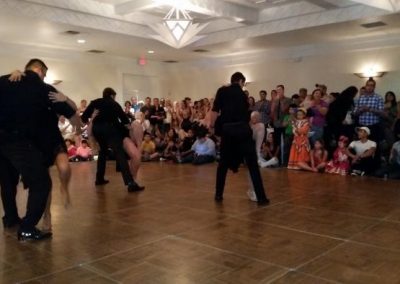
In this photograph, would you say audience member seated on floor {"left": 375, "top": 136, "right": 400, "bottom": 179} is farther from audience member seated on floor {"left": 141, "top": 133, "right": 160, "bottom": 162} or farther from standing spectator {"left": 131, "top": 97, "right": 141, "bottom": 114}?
standing spectator {"left": 131, "top": 97, "right": 141, "bottom": 114}

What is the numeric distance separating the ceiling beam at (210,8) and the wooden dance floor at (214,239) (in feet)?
11.8

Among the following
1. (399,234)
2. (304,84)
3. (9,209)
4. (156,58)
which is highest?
(156,58)

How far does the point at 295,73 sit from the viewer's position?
1131 cm

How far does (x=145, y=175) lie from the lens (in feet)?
23.4

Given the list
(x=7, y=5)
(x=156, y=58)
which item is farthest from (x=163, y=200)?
(x=156, y=58)

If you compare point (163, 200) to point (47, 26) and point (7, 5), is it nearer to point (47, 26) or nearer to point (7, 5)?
point (7, 5)

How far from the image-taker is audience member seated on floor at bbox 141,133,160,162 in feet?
31.7

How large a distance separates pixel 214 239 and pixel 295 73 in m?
8.69

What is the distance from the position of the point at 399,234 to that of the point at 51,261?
2.80 metres

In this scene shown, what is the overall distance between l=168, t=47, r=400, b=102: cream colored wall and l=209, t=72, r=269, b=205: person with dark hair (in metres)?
6.52

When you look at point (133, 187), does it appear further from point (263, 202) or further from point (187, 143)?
point (187, 143)

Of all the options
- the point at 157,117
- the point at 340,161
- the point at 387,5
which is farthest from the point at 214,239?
the point at 157,117

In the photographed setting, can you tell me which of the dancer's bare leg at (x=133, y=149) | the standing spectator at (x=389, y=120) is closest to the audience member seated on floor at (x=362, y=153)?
the standing spectator at (x=389, y=120)

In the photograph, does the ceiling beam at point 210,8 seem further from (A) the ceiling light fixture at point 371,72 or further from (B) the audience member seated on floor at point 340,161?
(B) the audience member seated on floor at point 340,161
